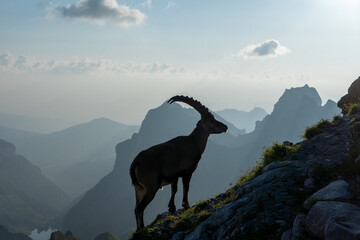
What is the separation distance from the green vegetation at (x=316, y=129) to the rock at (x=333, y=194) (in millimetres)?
7163

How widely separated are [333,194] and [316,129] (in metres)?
7.99

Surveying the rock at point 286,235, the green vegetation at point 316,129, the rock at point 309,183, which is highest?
the green vegetation at point 316,129

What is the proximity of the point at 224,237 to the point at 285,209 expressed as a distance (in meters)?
1.92

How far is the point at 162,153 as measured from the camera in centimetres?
1460

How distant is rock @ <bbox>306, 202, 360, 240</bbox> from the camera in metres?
6.49

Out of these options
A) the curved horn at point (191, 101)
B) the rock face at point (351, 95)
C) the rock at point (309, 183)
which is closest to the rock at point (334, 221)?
the rock at point (309, 183)

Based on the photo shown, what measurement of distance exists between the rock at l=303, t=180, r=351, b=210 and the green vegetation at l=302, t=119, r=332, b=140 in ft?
23.5

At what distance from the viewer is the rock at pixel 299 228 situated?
771cm

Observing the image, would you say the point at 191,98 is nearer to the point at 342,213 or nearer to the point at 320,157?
the point at 320,157

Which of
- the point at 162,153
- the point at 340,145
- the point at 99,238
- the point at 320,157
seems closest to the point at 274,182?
the point at 320,157

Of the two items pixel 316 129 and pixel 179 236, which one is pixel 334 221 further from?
pixel 316 129

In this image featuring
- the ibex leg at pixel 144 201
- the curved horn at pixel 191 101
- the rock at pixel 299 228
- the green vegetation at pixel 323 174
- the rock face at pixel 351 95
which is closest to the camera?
the rock at pixel 299 228

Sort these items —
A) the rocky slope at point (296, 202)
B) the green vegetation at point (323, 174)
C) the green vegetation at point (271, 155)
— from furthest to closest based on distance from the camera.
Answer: the green vegetation at point (271, 155)
the green vegetation at point (323, 174)
the rocky slope at point (296, 202)

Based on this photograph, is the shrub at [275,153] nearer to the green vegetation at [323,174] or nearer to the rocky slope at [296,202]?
the rocky slope at [296,202]
